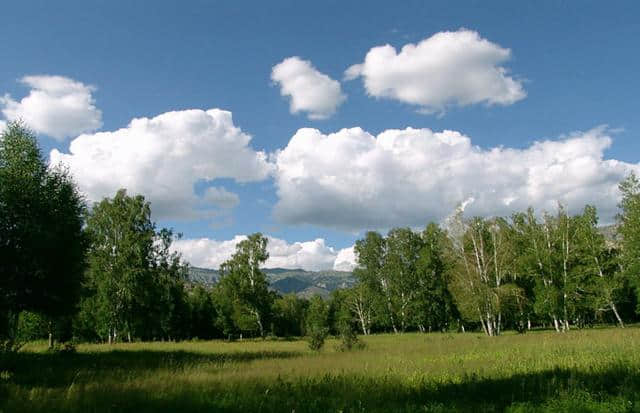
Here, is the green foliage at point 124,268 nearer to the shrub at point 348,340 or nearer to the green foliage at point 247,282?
the green foliage at point 247,282

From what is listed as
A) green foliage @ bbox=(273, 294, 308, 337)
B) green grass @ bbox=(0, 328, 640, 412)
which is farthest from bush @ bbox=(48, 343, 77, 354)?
green foliage @ bbox=(273, 294, 308, 337)

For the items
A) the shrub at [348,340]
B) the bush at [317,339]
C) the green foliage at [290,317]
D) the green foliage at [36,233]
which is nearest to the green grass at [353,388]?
the green foliage at [36,233]

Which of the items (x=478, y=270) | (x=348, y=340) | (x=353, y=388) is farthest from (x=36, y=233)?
(x=478, y=270)

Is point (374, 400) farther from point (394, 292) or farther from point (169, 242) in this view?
point (394, 292)

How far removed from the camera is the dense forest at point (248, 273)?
20.5 meters

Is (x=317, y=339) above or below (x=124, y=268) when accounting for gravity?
below

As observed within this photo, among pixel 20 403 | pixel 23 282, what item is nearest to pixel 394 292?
pixel 23 282

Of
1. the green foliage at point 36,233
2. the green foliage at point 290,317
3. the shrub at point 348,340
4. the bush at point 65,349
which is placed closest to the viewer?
the green foliage at point 36,233

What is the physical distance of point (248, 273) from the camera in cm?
6900

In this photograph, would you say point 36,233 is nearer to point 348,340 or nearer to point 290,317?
point 348,340

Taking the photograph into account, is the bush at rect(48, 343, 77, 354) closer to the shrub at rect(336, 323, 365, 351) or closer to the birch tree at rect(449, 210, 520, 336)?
the shrub at rect(336, 323, 365, 351)

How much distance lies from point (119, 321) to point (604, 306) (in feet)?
177

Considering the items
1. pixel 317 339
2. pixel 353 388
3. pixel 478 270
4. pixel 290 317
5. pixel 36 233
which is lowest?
pixel 290 317

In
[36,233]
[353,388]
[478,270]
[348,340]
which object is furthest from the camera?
[478,270]
